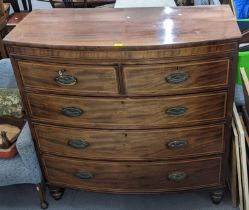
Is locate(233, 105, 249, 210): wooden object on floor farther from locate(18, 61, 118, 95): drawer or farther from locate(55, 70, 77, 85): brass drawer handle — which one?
locate(55, 70, 77, 85): brass drawer handle

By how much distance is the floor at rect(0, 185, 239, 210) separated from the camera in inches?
72.1

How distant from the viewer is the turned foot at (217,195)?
1.77 metres

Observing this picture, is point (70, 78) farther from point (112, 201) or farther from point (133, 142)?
point (112, 201)

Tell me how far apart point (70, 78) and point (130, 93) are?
245 millimetres

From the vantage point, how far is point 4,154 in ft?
5.62

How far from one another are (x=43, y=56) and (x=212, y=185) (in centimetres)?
99

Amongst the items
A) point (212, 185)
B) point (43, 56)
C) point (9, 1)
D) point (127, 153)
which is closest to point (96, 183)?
point (127, 153)

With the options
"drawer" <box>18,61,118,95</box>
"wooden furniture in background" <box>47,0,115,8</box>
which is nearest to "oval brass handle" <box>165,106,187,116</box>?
"drawer" <box>18,61,118,95</box>

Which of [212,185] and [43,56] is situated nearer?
[43,56]

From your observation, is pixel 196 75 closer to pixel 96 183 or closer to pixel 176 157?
pixel 176 157

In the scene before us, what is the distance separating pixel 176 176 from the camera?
166 cm

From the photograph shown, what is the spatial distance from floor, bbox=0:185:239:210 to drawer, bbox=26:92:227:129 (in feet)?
1.79

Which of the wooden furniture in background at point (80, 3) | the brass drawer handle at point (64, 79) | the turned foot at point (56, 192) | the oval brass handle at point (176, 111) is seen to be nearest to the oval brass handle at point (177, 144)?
the oval brass handle at point (176, 111)

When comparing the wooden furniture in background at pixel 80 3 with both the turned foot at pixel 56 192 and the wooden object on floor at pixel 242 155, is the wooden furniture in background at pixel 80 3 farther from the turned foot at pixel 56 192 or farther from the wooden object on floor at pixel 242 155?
the wooden object on floor at pixel 242 155
